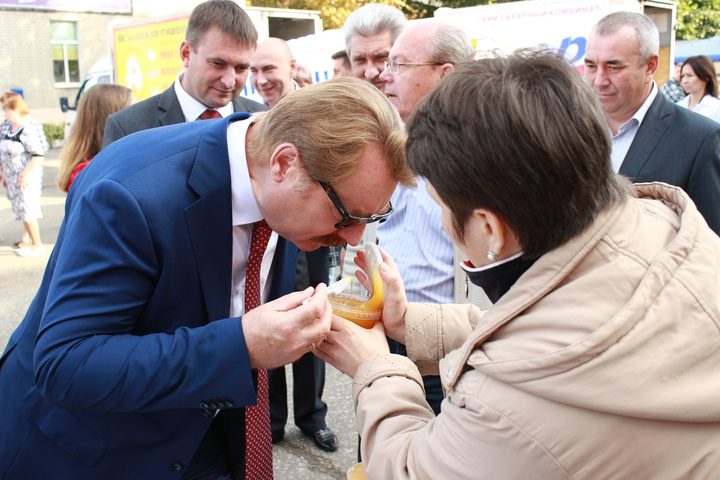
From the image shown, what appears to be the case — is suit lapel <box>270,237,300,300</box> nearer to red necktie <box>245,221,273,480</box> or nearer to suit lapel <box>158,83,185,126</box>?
red necktie <box>245,221,273,480</box>

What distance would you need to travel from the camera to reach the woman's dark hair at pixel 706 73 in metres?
7.14

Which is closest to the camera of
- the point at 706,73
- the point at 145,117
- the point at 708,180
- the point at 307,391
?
the point at 708,180

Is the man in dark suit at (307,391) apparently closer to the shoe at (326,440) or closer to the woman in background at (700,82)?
the shoe at (326,440)

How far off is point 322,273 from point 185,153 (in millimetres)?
2459

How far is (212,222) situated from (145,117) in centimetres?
235

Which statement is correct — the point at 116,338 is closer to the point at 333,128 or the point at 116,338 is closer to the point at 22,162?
the point at 333,128

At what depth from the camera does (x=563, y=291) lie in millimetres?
1076

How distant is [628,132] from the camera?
3521 millimetres

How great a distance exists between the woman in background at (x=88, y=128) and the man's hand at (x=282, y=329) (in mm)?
3433

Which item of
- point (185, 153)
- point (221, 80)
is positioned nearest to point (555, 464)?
point (185, 153)

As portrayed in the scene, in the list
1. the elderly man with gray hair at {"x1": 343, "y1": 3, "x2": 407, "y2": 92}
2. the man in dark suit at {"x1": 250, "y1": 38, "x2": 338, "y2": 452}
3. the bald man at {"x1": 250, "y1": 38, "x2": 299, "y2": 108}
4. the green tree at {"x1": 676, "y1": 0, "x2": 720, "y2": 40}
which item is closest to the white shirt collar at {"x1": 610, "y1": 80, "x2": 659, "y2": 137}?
the elderly man with gray hair at {"x1": 343, "y1": 3, "x2": 407, "y2": 92}

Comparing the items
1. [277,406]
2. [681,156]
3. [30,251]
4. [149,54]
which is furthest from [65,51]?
[681,156]

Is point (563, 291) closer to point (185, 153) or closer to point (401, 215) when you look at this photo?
point (185, 153)

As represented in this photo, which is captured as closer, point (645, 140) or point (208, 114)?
point (645, 140)
